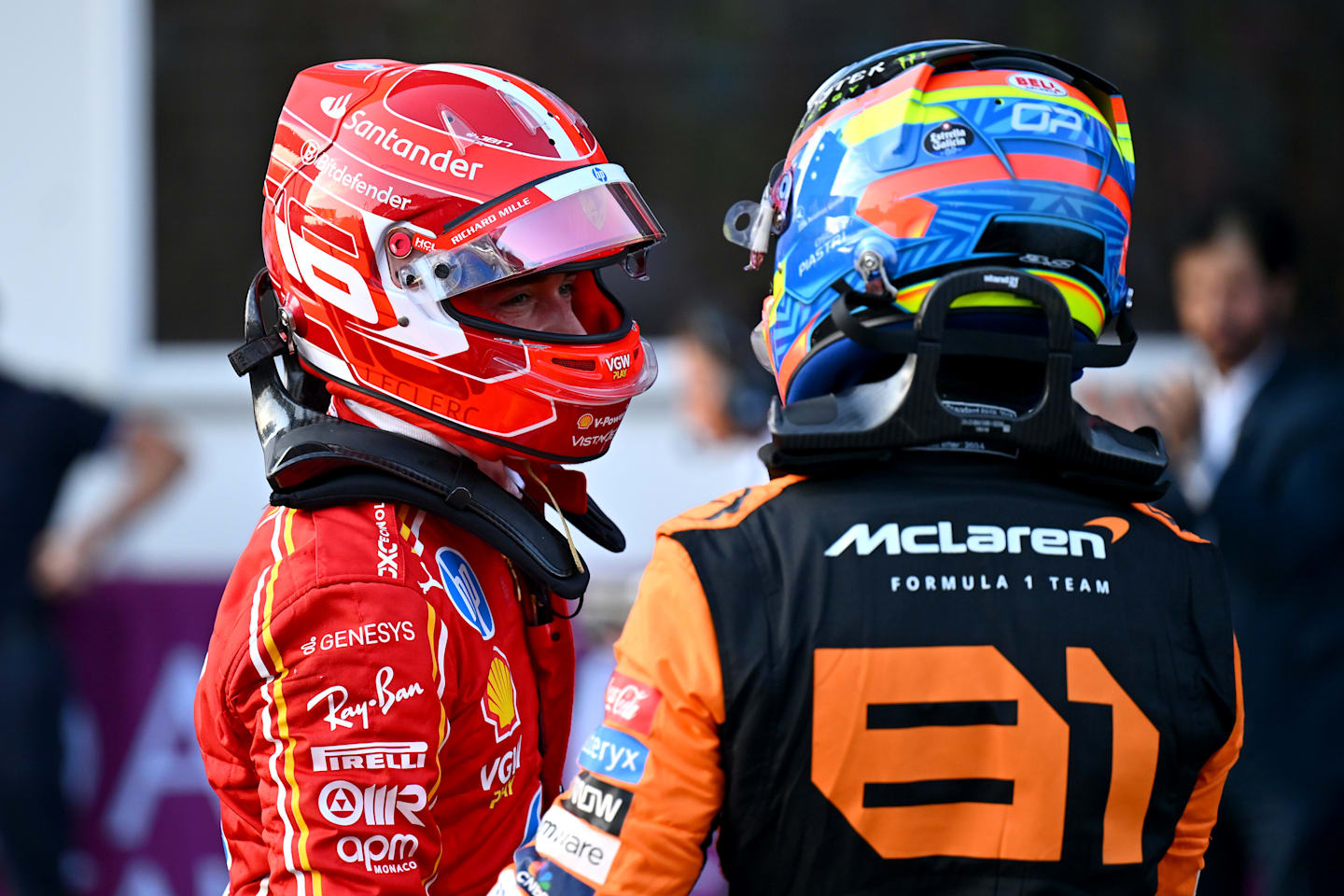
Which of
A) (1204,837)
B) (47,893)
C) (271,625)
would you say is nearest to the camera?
(1204,837)

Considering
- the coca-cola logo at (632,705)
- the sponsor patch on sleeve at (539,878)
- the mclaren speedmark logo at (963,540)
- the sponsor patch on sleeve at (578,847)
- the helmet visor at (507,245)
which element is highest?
the helmet visor at (507,245)

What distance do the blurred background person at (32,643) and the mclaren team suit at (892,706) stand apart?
3.82m

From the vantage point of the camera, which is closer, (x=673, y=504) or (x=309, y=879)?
(x=309, y=879)

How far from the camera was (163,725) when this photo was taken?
477cm

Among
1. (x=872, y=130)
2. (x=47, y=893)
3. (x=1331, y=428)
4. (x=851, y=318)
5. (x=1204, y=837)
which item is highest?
(x=872, y=130)

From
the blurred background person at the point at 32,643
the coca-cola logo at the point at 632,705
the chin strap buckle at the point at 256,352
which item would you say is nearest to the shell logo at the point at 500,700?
the coca-cola logo at the point at 632,705

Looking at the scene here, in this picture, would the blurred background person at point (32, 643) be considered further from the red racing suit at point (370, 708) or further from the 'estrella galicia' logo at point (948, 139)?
the 'estrella galicia' logo at point (948, 139)

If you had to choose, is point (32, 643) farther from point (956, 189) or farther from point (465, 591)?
point (956, 189)

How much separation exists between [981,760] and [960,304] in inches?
16.6

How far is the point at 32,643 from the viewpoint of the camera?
4695 millimetres

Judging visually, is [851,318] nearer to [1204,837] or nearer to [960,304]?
[960,304]

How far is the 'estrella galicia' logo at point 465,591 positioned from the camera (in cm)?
169

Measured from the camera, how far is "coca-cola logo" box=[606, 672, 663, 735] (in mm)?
1290

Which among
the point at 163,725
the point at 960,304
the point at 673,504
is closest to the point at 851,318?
the point at 960,304
